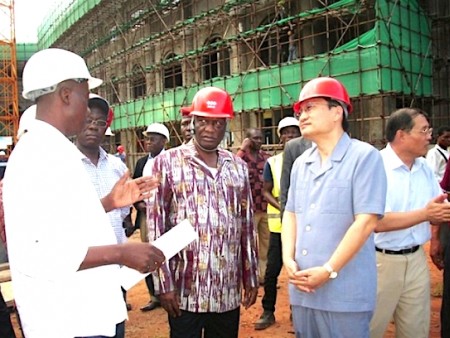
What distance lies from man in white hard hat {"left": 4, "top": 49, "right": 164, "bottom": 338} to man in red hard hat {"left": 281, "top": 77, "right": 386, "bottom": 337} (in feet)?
2.29

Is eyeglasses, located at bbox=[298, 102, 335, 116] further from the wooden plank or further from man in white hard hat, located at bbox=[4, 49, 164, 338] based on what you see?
the wooden plank

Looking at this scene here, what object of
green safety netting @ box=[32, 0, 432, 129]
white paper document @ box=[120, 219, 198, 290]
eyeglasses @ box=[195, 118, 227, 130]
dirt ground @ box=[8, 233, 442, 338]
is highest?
green safety netting @ box=[32, 0, 432, 129]

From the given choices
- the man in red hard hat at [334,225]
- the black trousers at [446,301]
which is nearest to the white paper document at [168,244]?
the man in red hard hat at [334,225]

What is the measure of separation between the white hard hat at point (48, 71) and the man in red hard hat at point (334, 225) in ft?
3.31

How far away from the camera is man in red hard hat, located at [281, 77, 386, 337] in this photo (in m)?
1.92

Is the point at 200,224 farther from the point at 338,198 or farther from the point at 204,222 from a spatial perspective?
the point at 338,198

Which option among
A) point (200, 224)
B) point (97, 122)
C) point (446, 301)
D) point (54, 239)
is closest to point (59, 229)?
point (54, 239)

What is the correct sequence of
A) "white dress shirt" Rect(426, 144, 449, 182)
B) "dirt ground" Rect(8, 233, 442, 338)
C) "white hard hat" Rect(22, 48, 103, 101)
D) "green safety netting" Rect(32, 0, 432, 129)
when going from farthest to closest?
"green safety netting" Rect(32, 0, 432, 129), "white dress shirt" Rect(426, 144, 449, 182), "dirt ground" Rect(8, 233, 442, 338), "white hard hat" Rect(22, 48, 103, 101)

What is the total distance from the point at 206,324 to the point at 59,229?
130cm

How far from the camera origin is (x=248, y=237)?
2.61 m

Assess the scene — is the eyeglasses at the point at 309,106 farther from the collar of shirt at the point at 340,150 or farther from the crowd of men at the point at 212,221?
the collar of shirt at the point at 340,150

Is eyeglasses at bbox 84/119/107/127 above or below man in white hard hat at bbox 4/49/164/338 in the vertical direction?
above

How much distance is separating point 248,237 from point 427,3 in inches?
517

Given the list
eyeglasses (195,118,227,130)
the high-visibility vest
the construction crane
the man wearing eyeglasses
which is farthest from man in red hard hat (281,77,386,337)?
the construction crane
